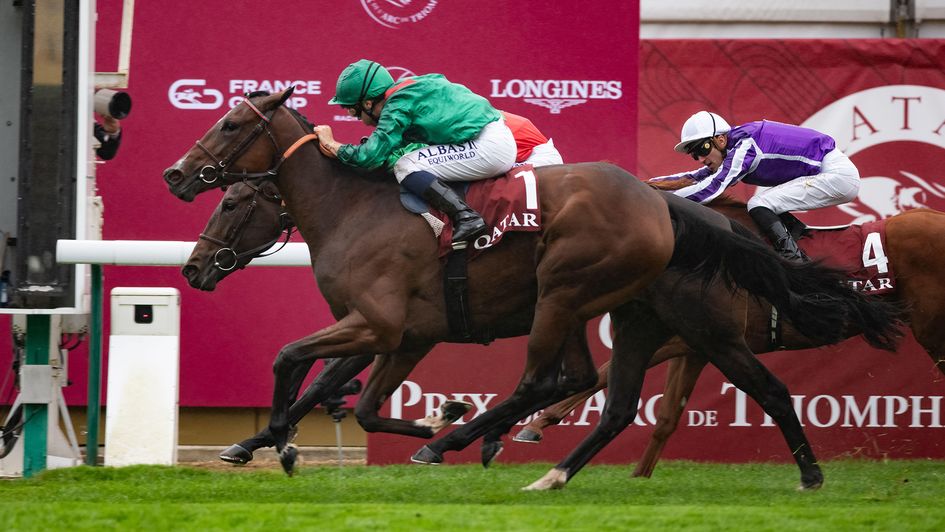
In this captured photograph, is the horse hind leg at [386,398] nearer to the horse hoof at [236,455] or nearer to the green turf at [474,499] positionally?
the green turf at [474,499]

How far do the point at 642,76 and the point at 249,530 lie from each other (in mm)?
4787

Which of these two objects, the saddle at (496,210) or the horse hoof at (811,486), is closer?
the saddle at (496,210)

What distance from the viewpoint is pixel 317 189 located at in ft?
19.7

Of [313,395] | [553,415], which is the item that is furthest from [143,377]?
[553,415]

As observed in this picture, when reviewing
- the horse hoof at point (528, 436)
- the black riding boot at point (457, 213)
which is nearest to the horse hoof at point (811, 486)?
the horse hoof at point (528, 436)

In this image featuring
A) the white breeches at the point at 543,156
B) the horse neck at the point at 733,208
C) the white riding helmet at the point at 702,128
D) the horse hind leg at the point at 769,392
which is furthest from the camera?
the horse neck at the point at 733,208

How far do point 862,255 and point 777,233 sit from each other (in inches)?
18.8

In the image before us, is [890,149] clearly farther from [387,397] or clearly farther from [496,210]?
[387,397]

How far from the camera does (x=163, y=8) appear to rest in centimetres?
796

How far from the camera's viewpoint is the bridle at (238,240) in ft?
20.2

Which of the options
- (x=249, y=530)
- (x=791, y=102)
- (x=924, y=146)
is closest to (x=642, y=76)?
(x=791, y=102)

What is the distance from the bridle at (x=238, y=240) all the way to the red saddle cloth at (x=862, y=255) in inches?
103

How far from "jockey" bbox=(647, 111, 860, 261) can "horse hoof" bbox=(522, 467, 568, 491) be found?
1.57m

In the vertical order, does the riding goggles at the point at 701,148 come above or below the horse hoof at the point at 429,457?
above
